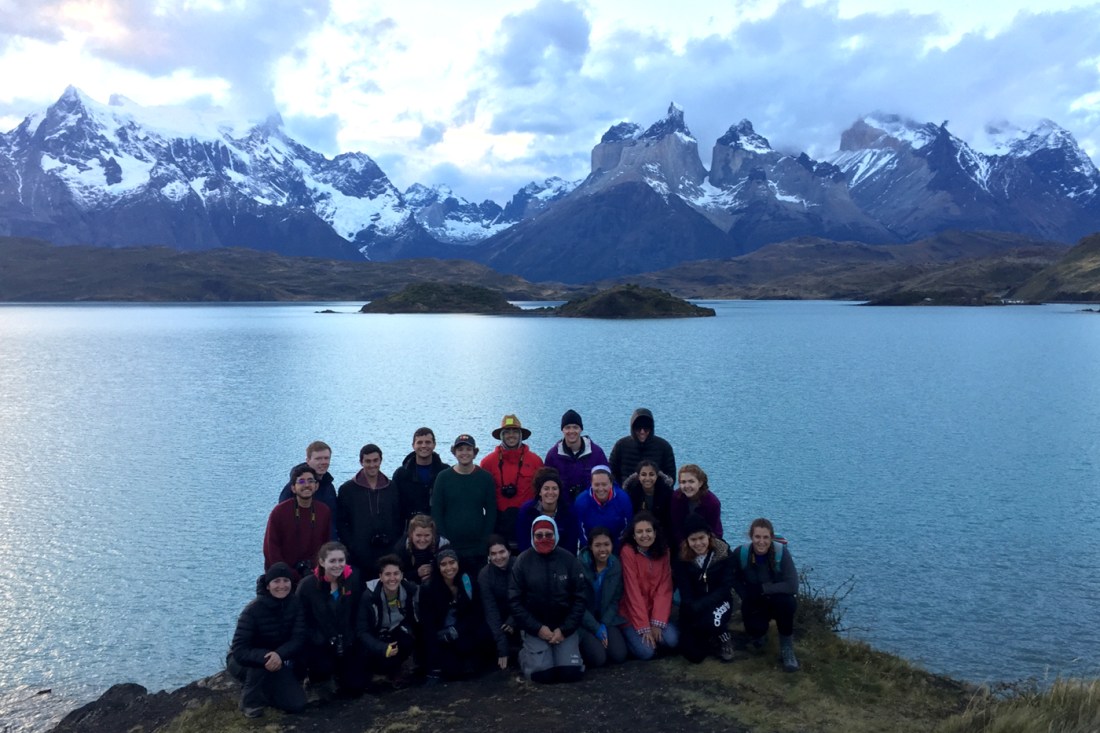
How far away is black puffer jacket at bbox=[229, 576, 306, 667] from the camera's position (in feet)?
36.1

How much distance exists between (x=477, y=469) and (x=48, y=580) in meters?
13.9

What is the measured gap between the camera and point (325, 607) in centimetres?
1133

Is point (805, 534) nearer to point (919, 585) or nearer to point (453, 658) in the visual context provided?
point (919, 585)

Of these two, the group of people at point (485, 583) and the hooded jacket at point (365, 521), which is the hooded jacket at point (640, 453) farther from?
the hooded jacket at point (365, 521)

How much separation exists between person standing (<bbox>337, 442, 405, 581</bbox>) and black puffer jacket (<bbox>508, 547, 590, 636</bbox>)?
264 cm

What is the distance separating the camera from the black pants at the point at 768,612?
39.1ft

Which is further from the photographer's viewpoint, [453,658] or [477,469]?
[477,469]

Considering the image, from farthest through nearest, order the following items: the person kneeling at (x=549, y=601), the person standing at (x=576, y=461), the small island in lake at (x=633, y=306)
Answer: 1. the small island in lake at (x=633, y=306)
2. the person standing at (x=576, y=461)
3. the person kneeling at (x=549, y=601)

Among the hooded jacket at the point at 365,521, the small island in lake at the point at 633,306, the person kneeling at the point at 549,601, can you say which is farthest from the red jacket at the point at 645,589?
the small island in lake at the point at 633,306

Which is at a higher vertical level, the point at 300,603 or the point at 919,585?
the point at 300,603

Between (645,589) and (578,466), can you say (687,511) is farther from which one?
(578,466)

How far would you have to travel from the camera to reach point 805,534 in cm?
2269

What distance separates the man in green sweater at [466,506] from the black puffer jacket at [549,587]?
1.51 metres

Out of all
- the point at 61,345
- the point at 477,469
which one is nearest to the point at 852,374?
the point at 477,469
